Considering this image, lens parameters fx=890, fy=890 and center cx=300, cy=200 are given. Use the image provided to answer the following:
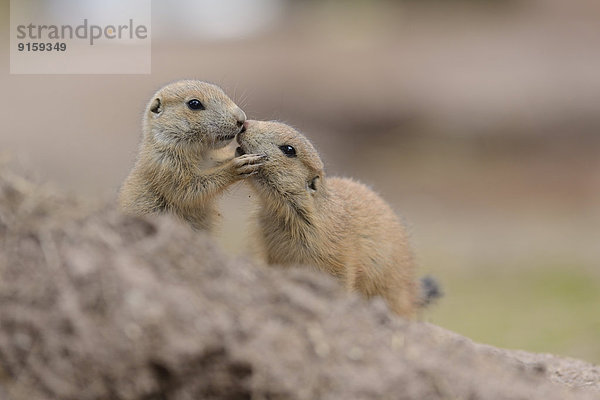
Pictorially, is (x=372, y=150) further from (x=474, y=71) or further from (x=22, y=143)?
(x=22, y=143)

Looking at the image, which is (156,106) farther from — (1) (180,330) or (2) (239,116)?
(1) (180,330)

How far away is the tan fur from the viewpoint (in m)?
7.41

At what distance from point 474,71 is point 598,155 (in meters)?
4.99

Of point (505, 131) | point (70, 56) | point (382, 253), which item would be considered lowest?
point (382, 253)

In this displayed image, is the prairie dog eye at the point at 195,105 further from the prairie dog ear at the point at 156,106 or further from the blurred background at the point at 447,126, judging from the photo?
the blurred background at the point at 447,126

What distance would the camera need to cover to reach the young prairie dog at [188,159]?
7.30 m

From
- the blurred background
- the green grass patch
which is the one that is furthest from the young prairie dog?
the blurred background

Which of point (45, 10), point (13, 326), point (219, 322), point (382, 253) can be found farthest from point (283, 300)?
point (45, 10)

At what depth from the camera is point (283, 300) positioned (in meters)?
4.48

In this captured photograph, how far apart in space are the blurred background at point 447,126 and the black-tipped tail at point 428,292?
636cm

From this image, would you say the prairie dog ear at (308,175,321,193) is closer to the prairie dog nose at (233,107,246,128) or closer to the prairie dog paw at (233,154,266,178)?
the prairie dog paw at (233,154,266,178)

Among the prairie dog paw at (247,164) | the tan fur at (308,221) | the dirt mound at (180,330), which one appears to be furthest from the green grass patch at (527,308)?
the dirt mound at (180,330)

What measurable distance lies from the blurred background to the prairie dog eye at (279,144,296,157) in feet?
28.5

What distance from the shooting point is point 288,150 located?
7.50 meters
